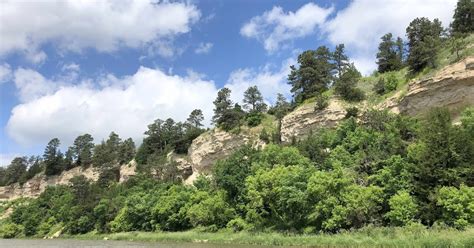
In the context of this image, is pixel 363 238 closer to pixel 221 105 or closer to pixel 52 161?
pixel 221 105

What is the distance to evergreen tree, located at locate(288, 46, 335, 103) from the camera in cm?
9288

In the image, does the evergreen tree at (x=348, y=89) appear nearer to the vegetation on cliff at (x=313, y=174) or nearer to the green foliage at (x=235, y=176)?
the vegetation on cliff at (x=313, y=174)

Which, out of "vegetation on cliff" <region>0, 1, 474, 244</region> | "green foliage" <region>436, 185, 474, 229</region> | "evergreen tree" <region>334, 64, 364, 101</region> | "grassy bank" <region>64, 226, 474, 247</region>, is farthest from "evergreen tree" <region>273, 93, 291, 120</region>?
"green foliage" <region>436, 185, 474, 229</region>

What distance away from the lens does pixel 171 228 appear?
232ft

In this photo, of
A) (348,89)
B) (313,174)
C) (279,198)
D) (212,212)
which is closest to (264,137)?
(348,89)

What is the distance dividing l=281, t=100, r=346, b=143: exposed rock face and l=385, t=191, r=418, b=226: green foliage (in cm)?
4057

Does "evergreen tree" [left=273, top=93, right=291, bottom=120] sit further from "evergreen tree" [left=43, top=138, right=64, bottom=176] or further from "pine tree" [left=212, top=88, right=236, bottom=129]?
"evergreen tree" [left=43, top=138, right=64, bottom=176]

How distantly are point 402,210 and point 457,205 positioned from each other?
5357 mm

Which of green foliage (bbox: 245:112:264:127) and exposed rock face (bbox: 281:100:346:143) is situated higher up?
green foliage (bbox: 245:112:264:127)

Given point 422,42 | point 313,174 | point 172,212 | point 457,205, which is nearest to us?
point 457,205

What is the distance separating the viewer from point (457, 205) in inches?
1443

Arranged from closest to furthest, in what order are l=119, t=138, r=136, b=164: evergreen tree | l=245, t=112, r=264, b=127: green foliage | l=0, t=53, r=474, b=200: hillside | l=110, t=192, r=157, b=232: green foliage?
l=0, t=53, r=474, b=200: hillside, l=110, t=192, r=157, b=232: green foliage, l=245, t=112, r=264, b=127: green foliage, l=119, t=138, r=136, b=164: evergreen tree

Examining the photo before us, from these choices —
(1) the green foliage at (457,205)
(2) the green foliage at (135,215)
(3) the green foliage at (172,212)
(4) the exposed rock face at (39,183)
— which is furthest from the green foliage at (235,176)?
(4) the exposed rock face at (39,183)

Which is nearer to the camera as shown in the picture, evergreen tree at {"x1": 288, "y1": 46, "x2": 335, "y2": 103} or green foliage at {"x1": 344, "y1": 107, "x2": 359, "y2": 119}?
green foliage at {"x1": 344, "y1": 107, "x2": 359, "y2": 119}
